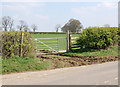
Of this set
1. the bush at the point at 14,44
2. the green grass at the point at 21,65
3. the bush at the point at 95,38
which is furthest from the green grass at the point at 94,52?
the green grass at the point at 21,65

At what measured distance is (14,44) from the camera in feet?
32.5

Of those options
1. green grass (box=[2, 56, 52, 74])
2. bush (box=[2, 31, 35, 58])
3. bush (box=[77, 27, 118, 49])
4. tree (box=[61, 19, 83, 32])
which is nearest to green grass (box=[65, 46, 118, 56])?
bush (box=[77, 27, 118, 49])

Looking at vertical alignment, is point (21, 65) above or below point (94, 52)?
below

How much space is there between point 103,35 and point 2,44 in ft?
30.7

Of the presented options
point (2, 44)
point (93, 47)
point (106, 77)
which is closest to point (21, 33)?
point (2, 44)

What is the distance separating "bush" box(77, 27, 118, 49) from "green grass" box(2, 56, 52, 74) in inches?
245

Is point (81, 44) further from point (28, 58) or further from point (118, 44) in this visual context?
point (28, 58)

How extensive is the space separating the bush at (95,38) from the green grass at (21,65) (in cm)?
623

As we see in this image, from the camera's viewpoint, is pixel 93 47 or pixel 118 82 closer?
pixel 118 82

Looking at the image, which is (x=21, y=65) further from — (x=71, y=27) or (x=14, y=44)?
(x=71, y=27)

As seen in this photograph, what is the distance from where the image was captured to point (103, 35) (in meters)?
15.3

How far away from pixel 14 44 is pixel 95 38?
7.98 meters

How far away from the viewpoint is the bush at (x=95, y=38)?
15.0 m

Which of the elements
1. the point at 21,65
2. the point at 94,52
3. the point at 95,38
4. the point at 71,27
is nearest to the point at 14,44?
the point at 21,65
